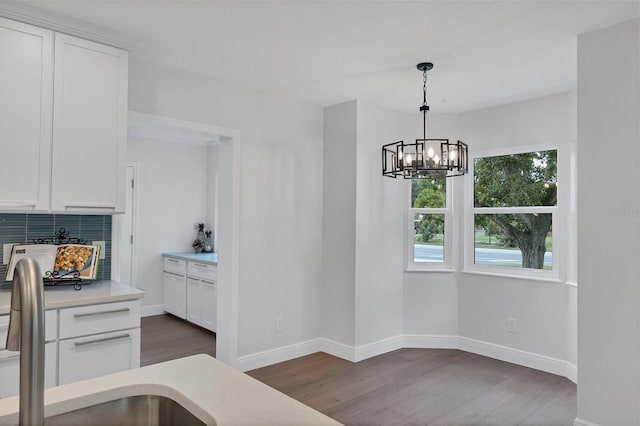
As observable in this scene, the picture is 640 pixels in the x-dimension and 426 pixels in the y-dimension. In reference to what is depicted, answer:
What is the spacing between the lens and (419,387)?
3.55 metres

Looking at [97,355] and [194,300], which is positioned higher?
[97,355]

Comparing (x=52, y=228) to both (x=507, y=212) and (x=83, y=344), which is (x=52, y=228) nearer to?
(x=83, y=344)

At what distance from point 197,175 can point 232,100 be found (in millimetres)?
2711

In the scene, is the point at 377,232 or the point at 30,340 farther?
the point at 377,232

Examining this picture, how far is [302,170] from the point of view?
14.3ft

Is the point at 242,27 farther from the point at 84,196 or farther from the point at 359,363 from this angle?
the point at 359,363

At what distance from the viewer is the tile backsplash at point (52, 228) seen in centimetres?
276

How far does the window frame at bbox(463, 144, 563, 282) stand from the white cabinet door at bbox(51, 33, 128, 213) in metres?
3.43

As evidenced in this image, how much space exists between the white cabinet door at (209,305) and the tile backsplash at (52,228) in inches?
72.5

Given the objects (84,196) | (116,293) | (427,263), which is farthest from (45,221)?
(427,263)

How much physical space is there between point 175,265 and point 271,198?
2265mm

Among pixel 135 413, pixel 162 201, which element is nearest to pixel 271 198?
pixel 162 201

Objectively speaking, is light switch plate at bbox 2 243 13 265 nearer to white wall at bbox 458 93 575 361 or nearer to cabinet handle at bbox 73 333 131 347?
cabinet handle at bbox 73 333 131 347

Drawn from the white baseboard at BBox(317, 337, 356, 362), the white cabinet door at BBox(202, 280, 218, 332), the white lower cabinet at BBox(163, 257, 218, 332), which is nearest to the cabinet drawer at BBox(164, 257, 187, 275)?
the white lower cabinet at BBox(163, 257, 218, 332)
